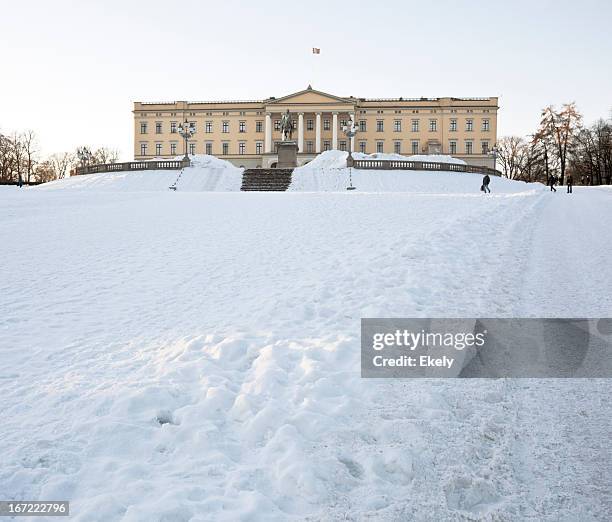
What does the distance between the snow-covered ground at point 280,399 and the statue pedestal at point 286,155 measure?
4850cm

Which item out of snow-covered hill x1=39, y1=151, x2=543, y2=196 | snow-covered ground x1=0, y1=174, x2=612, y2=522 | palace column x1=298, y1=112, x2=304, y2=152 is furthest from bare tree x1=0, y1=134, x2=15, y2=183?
snow-covered ground x1=0, y1=174, x2=612, y2=522

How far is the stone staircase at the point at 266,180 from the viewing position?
42844 mm

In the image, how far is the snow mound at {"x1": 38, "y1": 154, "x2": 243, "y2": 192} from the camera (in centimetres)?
4278

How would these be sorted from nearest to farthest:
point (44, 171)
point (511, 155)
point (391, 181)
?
point (391, 181)
point (511, 155)
point (44, 171)

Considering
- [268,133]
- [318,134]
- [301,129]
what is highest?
[301,129]

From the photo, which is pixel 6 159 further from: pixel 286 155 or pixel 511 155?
pixel 511 155

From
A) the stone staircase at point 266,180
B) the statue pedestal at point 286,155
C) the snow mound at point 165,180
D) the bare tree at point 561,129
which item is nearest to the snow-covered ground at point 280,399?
the stone staircase at point 266,180

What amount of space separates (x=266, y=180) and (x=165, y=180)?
8.37 m

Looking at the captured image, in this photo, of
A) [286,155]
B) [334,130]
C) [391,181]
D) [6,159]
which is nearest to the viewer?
[391,181]

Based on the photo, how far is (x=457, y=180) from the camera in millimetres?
48031

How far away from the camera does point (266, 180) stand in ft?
147

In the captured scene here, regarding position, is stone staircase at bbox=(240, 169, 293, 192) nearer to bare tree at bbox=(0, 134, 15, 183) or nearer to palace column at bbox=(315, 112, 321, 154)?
palace column at bbox=(315, 112, 321, 154)

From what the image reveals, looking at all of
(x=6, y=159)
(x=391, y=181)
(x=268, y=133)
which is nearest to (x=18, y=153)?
(x=6, y=159)

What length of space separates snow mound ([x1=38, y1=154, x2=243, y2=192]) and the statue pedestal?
8526 mm
